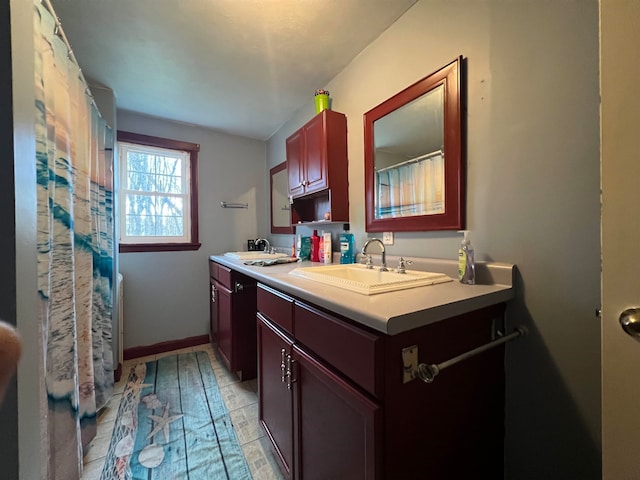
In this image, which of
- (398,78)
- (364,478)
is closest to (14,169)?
(364,478)

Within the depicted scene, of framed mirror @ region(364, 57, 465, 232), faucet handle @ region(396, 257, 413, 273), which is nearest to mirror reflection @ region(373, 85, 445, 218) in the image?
framed mirror @ region(364, 57, 465, 232)

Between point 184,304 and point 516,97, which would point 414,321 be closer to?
point 516,97

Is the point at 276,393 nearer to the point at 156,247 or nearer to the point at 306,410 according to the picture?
the point at 306,410

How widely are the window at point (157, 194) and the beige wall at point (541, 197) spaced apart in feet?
7.86

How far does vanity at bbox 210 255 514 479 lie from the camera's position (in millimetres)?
658

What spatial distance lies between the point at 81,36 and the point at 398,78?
178 centimetres

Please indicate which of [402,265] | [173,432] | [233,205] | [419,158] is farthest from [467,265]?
[233,205]

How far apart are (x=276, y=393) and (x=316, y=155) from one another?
1.42 metres

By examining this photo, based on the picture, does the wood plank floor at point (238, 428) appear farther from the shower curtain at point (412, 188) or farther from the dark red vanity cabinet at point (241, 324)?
the shower curtain at point (412, 188)

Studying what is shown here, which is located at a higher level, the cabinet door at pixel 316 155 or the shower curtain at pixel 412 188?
the cabinet door at pixel 316 155

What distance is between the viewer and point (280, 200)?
2662 mm

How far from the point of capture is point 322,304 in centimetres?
82

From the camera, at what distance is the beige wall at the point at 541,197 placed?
2.56 feet

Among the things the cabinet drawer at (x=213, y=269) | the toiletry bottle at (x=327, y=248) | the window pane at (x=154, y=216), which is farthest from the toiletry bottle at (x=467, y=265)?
the window pane at (x=154, y=216)
